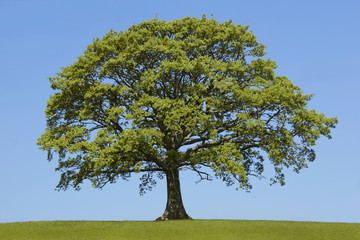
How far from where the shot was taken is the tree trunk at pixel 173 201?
38781 millimetres

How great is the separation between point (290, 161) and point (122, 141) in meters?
14.8

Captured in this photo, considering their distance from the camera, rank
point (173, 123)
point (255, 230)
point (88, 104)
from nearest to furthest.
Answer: point (255, 230)
point (173, 123)
point (88, 104)

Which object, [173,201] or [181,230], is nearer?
[181,230]

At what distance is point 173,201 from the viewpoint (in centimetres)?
3912

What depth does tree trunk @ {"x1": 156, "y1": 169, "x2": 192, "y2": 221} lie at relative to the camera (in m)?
38.8

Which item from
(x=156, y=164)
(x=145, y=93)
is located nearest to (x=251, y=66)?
(x=145, y=93)

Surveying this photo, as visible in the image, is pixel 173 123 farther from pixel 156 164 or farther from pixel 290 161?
pixel 290 161

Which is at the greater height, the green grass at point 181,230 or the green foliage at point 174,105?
the green foliage at point 174,105

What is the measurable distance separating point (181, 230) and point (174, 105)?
10.0 m

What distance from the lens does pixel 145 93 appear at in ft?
121

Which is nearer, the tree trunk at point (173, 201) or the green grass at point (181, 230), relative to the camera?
the green grass at point (181, 230)

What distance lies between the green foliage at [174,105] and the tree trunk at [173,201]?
940 millimetres

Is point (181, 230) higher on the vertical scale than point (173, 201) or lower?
lower

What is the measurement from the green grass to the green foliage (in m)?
3.84
